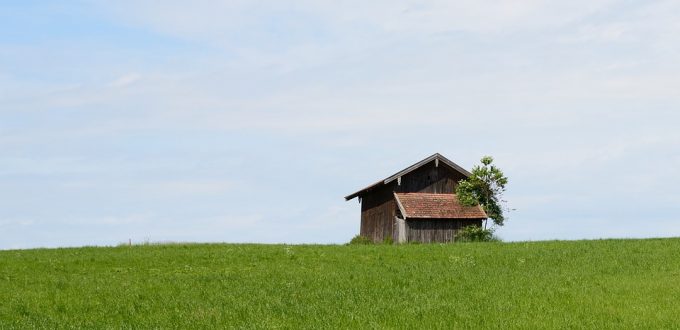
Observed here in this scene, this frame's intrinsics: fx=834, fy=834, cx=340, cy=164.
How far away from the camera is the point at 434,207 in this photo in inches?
2426

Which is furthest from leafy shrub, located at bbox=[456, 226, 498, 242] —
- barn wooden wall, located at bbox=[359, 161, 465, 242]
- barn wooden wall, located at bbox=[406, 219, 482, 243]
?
barn wooden wall, located at bbox=[359, 161, 465, 242]

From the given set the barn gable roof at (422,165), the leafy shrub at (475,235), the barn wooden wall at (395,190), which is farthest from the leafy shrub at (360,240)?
the leafy shrub at (475,235)

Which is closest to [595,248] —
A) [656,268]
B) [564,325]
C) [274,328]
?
[656,268]

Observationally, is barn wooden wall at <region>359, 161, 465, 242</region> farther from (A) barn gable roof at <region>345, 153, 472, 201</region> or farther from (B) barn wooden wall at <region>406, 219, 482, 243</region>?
(B) barn wooden wall at <region>406, 219, 482, 243</region>

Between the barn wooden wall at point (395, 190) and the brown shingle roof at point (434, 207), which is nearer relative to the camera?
the brown shingle roof at point (434, 207)

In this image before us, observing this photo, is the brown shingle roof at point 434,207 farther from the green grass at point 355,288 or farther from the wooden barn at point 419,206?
the green grass at point 355,288

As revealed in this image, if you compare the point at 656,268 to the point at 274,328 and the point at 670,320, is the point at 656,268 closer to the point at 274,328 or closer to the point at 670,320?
the point at 670,320

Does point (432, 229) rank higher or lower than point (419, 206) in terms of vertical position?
lower

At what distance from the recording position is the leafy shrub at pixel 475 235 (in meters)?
61.3

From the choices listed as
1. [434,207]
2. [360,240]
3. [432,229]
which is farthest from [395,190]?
[360,240]

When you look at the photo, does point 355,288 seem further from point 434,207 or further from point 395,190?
point 395,190

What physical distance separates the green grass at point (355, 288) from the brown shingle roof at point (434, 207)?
1493cm

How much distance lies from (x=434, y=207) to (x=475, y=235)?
12.1ft

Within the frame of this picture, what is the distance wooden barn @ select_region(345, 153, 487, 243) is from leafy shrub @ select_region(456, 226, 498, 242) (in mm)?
502
